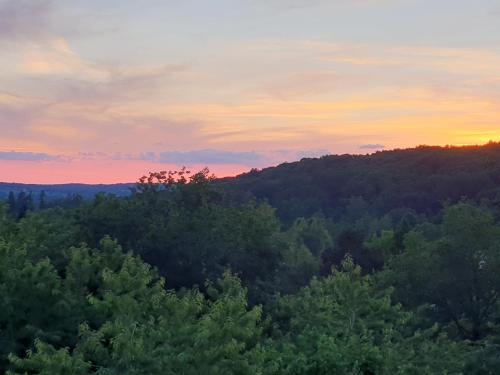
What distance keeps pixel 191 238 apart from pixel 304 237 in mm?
70537

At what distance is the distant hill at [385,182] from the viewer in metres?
145

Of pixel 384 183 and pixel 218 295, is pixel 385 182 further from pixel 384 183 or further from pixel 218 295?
pixel 218 295

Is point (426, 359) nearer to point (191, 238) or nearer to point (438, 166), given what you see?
point (191, 238)

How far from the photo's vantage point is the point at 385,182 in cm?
16112

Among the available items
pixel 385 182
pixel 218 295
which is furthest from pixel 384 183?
pixel 218 295

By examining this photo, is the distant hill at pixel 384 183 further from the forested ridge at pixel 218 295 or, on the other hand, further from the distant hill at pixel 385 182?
the forested ridge at pixel 218 295

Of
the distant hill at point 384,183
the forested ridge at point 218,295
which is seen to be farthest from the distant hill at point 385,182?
the forested ridge at point 218,295

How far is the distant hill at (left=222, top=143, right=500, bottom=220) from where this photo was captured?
145 meters

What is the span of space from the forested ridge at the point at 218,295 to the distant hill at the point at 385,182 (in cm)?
8201

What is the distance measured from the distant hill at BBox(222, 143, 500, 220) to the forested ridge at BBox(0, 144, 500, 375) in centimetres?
8201

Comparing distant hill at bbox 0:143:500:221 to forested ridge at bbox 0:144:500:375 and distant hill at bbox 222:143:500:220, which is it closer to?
distant hill at bbox 222:143:500:220

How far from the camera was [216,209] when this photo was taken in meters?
36.8

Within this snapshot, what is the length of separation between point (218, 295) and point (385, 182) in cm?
13900

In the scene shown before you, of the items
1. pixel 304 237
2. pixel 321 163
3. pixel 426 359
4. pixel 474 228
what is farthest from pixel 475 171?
pixel 426 359
